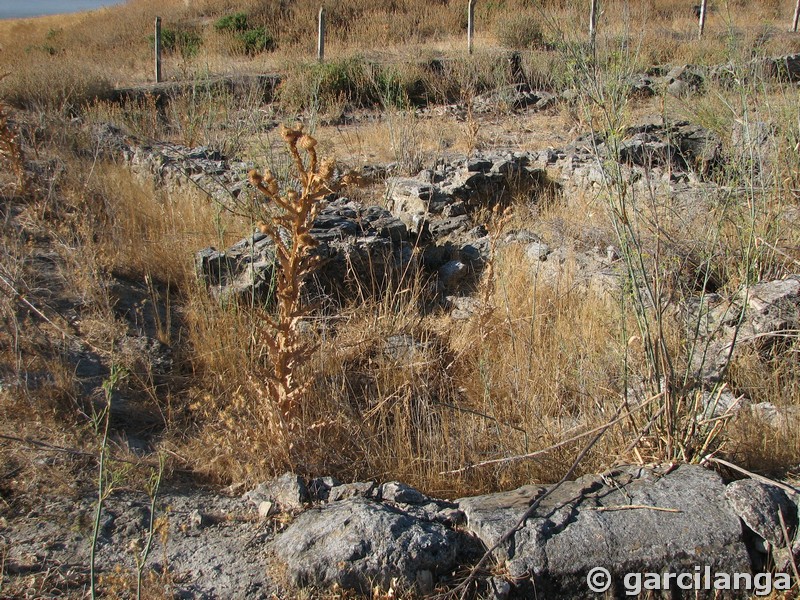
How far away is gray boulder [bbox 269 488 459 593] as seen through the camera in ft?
7.22

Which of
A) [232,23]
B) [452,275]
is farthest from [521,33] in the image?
[452,275]

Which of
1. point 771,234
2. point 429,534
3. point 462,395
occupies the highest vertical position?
point 771,234

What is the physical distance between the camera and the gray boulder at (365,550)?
2201 millimetres

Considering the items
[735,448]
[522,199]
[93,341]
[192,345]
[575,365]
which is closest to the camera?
[735,448]

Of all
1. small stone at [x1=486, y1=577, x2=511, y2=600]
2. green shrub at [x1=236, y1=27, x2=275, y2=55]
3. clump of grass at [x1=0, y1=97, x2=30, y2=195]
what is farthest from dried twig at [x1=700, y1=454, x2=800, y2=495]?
green shrub at [x1=236, y1=27, x2=275, y2=55]

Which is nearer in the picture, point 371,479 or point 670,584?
point 670,584

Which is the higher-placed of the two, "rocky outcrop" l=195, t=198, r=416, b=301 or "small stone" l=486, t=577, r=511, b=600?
"rocky outcrop" l=195, t=198, r=416, b=301

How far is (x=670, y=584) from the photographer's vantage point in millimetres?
2285

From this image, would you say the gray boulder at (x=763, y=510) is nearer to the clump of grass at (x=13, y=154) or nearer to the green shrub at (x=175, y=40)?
the clump of grass at (x=13, y=154)

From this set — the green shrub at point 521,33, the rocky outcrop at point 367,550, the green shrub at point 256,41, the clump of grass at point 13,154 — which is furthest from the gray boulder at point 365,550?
the green shrub at point 256,41

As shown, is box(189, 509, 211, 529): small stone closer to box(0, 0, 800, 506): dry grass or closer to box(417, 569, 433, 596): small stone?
box(0, 0, 800, 506): dry grass

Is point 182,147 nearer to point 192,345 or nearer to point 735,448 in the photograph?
point 192,345

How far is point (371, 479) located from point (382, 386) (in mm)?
880

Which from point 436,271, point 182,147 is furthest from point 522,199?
point 182,147
